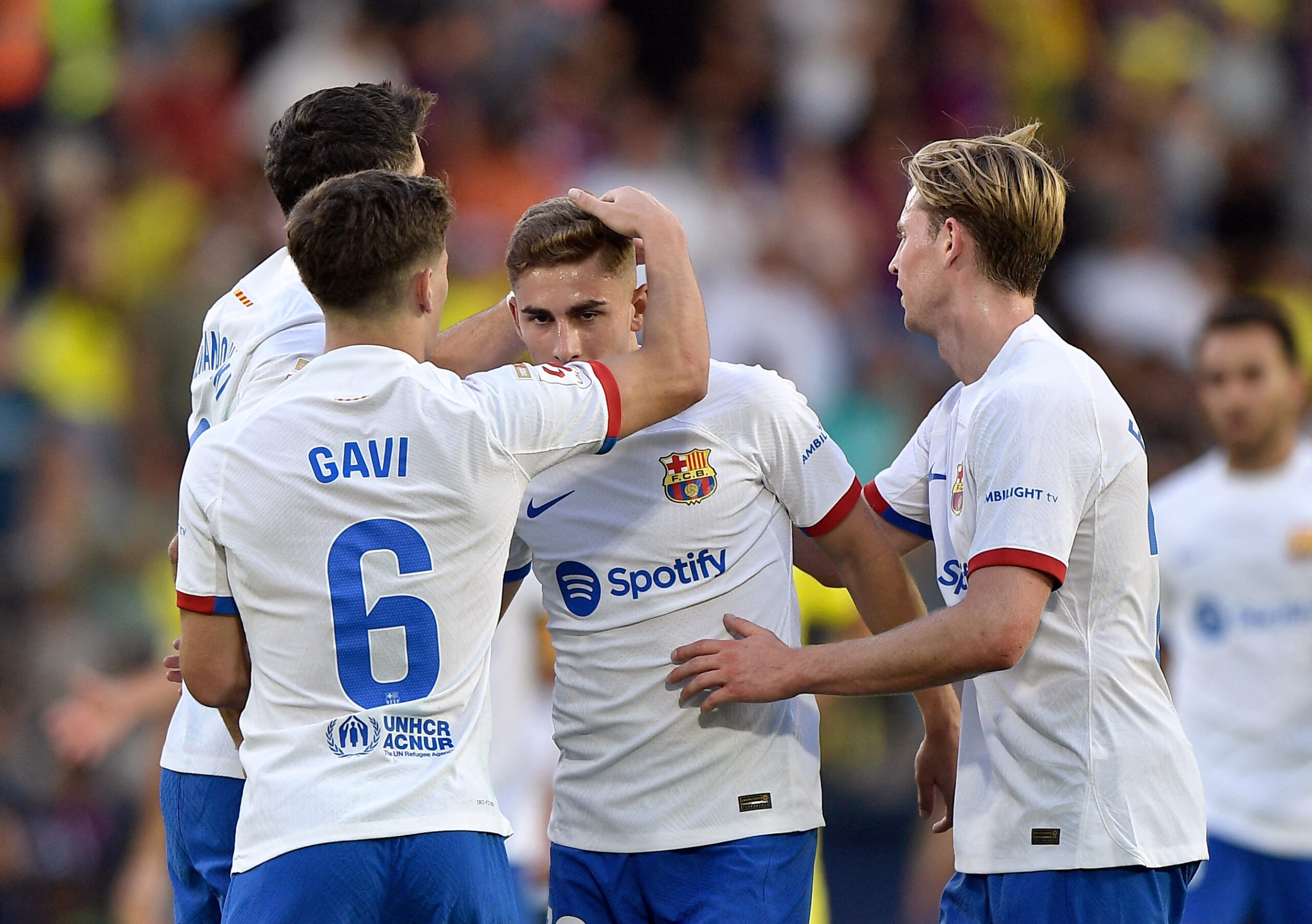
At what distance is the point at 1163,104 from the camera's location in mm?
12000

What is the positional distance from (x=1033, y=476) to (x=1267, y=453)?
3600 mm

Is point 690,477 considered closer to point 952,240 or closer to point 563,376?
point 563,376

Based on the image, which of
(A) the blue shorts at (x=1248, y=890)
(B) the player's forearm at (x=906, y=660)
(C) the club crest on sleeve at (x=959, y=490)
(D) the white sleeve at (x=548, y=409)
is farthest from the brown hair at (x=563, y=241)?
(A) the blue shorts at (x=1248, y=890)

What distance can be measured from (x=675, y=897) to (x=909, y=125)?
29.5ft

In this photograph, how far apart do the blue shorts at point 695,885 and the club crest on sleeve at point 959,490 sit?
87 centimetres

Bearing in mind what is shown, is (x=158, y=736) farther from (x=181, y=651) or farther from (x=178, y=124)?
(x=181, y=651)

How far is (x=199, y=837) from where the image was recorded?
3686mm

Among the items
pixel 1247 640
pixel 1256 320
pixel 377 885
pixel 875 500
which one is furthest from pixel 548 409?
pixel 1256 320

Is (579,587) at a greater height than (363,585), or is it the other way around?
(579,587)

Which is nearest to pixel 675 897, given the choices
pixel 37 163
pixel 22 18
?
pixel 37 163

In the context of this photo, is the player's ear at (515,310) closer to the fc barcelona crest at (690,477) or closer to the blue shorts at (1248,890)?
the fc barcelona crest at (690,477)

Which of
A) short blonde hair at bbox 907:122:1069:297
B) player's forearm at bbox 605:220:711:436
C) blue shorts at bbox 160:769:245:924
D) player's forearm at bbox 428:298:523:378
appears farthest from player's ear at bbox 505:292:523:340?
blue shorts at bbox 160:769:245:924

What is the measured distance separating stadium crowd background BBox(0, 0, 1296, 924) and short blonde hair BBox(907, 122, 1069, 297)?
3198 millimetres

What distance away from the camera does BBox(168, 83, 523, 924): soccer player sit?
141 inches
